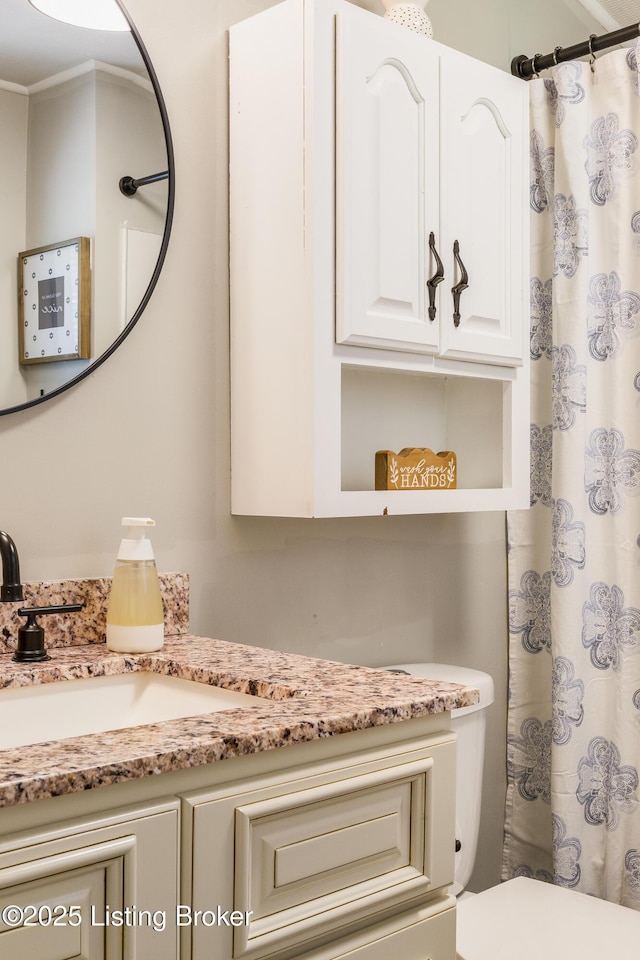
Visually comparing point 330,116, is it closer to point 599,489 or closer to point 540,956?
point 599,489

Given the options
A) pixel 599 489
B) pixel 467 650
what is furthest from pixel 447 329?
pixel 467 650

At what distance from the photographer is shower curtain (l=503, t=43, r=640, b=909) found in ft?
6.57

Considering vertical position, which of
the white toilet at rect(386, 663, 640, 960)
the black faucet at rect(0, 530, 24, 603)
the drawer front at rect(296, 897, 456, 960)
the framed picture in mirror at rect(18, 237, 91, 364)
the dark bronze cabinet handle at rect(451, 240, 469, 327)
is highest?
the dark bronze cabinet handle at rect(451, 240, 469, 327)

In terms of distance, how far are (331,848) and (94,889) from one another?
0.26 metres

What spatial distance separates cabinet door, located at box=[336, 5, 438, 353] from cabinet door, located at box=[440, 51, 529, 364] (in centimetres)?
4

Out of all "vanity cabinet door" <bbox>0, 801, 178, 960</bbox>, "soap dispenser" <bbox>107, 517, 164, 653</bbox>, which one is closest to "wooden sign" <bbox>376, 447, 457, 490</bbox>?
"soap dispenser" <bbox>107, 517, 164, 653</bbox>

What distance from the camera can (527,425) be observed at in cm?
188

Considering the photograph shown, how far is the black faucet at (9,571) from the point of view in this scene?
125cm

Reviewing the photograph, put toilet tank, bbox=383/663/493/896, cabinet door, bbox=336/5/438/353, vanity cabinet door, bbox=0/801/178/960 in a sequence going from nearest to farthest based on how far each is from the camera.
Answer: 1. vanity cabinet door, bbox=0/801/178/960
2. cabinet door, bbox=336/5/438/353
3. toilet tank, bbox=383/663/493/896

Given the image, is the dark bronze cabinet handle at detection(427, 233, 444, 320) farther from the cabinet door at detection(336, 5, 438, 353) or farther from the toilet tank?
the toilet tank

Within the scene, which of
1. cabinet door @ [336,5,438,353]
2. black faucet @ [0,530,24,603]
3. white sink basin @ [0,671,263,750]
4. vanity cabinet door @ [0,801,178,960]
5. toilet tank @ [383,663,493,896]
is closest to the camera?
vanity cabinet door @ [0,801,178,960]

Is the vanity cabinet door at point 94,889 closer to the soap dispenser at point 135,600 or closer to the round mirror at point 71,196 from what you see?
the soap dispenser at point 135,600

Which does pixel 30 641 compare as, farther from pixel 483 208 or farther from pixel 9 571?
pixel 483 208

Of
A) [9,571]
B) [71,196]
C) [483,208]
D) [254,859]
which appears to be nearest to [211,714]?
[254,859]
